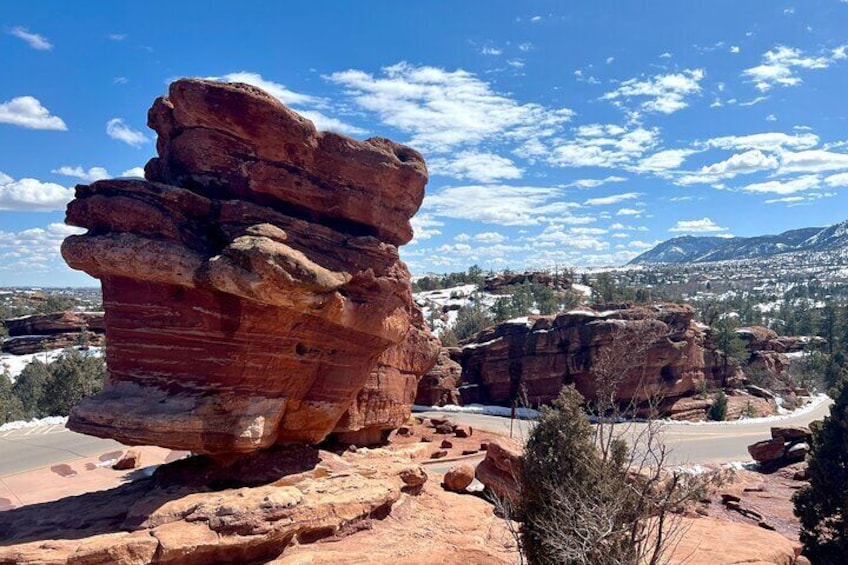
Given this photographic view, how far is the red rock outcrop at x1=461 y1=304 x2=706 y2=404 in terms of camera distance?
46.6 meters

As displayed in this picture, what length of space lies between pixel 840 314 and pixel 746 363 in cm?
3899

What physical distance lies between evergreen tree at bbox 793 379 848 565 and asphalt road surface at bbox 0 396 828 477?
5.09 meters

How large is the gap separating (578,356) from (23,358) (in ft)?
251

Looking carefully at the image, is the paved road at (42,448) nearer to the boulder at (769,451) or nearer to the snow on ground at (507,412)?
the snow on ground at (507,412)

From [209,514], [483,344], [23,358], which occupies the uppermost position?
[483,344]

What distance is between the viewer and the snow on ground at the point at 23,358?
7256cm

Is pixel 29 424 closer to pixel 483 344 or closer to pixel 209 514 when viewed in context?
pixel 209 514

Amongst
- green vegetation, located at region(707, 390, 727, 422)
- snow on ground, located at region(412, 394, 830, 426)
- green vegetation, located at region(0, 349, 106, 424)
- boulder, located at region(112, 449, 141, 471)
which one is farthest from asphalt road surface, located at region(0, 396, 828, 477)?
green vegetation, located at region(0, 349, 106, 424)

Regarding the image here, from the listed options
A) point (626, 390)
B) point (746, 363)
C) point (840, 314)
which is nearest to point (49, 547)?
point (626, 390)

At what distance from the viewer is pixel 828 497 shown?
19062 millimetres

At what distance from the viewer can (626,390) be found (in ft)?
151

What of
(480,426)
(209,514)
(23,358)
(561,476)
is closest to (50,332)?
(23,358)

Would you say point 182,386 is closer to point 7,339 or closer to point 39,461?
point 39,461

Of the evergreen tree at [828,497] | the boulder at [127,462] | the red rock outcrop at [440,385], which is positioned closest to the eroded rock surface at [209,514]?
the boulder at [127,462]
